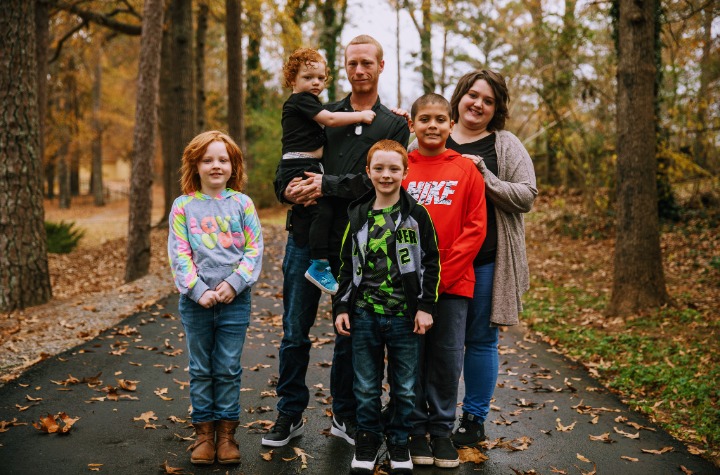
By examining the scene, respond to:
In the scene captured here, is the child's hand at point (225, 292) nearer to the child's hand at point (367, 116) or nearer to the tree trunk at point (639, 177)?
the child's hand at point (367, 116)

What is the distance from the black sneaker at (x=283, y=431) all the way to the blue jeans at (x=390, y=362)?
0.63 metres

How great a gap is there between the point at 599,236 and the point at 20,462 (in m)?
13.4

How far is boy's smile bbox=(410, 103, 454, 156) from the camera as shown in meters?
3.71

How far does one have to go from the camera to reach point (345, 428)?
13.4 ft

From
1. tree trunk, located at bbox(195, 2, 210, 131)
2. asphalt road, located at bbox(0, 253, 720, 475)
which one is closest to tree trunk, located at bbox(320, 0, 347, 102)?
tree trunk, located at bbox(195, 2, 210, 131)

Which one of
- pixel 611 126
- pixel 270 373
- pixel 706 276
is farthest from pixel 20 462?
pixel 611 126

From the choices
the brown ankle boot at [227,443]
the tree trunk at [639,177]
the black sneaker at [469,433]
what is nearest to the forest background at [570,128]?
the tree trunk at [639,177]

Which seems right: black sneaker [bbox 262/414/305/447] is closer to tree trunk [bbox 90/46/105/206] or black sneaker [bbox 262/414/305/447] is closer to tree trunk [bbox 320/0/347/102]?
tree trunk [bbox 320/0/347/102]

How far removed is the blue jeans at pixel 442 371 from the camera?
12.3 ft

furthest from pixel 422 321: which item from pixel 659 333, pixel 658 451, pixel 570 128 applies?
pixel 570 128

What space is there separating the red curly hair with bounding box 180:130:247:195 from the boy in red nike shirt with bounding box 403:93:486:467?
1.20 meters

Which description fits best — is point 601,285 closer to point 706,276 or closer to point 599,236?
point 706,276

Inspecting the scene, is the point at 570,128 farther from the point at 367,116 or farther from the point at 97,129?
the point at 97,129

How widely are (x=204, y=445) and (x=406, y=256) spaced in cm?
175
